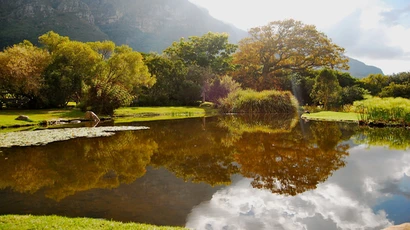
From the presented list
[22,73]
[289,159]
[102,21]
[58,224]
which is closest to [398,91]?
[289,159]

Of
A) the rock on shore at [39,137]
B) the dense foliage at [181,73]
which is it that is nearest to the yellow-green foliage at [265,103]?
the dense foliage at [181,73]

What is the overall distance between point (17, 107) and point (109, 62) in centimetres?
1185

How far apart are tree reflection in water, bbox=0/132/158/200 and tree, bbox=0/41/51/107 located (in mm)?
20162

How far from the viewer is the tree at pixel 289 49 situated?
1702 inches

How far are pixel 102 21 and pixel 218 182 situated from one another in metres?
169

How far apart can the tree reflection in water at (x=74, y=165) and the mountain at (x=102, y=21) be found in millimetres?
88813

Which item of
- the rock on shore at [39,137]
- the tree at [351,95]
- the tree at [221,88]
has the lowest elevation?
the rock on shore at [39,137]

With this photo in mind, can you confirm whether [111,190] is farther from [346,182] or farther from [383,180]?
[383,180]

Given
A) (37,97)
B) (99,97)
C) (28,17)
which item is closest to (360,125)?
(99,97)

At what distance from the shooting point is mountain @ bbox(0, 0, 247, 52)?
104 m

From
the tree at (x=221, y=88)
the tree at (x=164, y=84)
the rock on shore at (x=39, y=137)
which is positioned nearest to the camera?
the rock on shore at (x=39, y=137)

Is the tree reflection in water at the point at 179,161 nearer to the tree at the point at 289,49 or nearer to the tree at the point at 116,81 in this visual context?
the tree at the point at 116,81

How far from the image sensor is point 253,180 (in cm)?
808

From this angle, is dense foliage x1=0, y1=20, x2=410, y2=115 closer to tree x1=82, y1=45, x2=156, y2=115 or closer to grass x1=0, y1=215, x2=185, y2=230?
tree x1=82, y1=45, x2=156, y2=115
